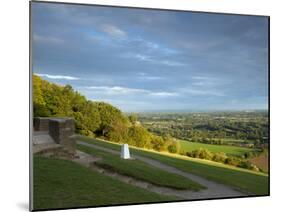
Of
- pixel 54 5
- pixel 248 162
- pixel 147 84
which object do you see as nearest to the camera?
pixel 54 5

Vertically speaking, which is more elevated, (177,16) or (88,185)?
(177,16)

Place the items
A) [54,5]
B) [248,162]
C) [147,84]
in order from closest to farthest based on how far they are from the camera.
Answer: [54,5]
[147,84]
[248,162]

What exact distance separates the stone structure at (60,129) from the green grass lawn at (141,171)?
0.16 m

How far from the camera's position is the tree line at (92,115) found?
25.3 feet

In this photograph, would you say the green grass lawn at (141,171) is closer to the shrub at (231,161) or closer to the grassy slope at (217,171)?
the grassy slope at (217,171)

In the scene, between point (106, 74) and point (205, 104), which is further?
point (205, 104)

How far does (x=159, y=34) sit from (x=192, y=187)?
90.1 inches

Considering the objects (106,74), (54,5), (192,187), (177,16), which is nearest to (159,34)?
(177,16)

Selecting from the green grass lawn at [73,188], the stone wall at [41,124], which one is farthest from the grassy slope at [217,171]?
the stone wall at [41,124]

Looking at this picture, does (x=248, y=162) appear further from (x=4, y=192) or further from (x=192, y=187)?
(x=4, y=192)

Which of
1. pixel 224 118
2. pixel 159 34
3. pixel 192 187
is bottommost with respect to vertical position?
pixel 192 187

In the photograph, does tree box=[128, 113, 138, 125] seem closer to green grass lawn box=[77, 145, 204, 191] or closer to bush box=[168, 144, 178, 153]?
green grass lawn box=[77, 145, 204, 191]

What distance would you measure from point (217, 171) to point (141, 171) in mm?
1225
